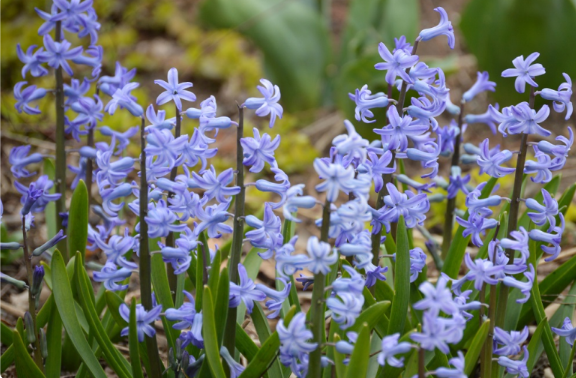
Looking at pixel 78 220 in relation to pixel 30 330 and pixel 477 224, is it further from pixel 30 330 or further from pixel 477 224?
pixel 477 224

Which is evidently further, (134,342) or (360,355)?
(134,342)

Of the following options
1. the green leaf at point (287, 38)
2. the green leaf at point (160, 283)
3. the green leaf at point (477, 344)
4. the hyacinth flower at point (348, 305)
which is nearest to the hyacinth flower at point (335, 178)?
the hyacinth flower at point (348, 305)

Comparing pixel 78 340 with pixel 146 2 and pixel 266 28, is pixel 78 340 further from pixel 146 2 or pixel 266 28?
pixel 146 2

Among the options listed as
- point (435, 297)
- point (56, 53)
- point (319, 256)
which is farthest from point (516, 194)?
point (56, 53)

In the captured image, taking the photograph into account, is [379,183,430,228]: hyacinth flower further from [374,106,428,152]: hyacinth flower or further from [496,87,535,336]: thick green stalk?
[496,87,535,336]: thick green stalk

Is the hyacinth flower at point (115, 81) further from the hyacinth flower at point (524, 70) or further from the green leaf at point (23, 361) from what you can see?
the hyacinth flower at point (524, 70)

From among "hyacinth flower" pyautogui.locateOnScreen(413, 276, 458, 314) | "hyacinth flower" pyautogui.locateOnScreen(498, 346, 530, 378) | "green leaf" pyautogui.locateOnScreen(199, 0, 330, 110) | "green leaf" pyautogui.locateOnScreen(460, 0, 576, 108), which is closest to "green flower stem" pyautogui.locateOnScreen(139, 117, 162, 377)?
"hyacinth flower" pyautogui.locateOnScreen(413, 276, 458, 314)
